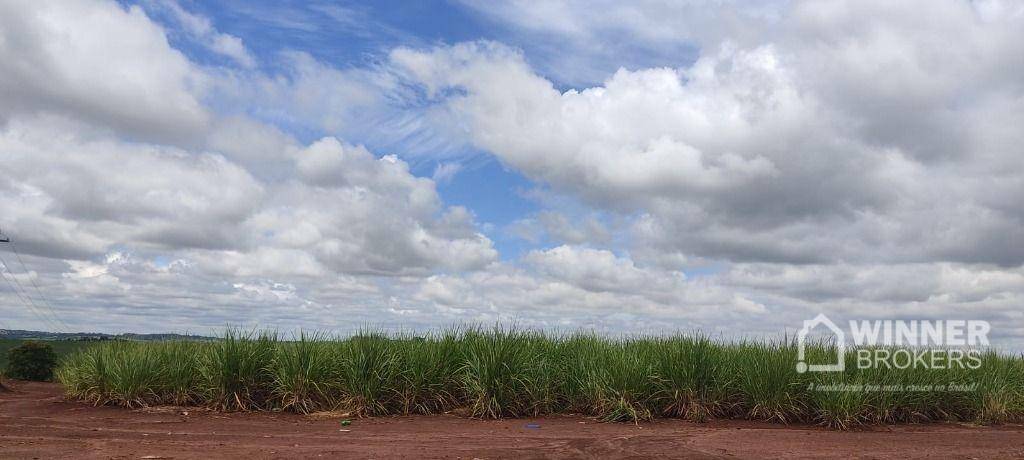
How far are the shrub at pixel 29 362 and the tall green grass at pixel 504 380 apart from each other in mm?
7269

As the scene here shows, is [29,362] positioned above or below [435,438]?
above

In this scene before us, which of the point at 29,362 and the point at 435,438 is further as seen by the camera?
the point at 29,362

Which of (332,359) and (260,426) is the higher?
(332,359)

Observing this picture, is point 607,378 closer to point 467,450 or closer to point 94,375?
point 467,450

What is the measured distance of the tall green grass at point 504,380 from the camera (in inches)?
520

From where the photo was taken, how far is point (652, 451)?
941 centimetres

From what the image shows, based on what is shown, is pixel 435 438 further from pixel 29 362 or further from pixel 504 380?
pixel 29 362

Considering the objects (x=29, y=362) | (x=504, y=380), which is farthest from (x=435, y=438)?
(x=29, y=362)

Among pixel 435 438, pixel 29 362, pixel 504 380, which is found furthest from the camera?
pixel 29 362

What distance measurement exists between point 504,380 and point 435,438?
292 cm

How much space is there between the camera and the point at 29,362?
20078 millimetres

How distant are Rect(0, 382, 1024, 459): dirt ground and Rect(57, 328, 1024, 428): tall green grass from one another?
0.46 meters

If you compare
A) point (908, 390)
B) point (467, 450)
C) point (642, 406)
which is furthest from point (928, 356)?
point (467, 450)

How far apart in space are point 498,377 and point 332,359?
10.1 feet
